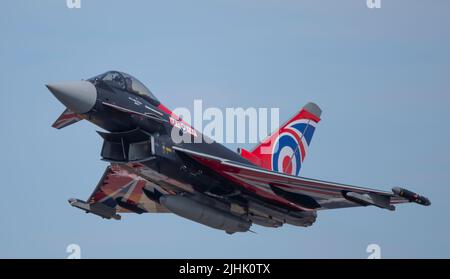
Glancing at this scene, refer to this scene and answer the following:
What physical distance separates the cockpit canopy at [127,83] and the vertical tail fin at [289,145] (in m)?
4.04

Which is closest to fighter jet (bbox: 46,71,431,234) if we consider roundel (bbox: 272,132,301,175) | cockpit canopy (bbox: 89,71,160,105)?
cockpit canopy (bbox: 89,71,160,105)

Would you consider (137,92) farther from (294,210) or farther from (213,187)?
(294,210)

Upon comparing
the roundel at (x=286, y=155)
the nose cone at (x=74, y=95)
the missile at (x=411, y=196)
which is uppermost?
the nose cone at (x=74, y=95)

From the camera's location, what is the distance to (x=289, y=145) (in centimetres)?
3575

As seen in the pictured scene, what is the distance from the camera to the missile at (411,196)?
2758cm

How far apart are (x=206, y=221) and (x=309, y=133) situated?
6.69 meters

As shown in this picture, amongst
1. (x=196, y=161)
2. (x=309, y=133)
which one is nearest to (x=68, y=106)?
(x=196, y=161)

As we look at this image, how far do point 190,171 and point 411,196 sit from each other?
679 centimetres

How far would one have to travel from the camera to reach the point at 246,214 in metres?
32.8

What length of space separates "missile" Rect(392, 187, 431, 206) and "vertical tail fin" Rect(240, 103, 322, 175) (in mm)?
7094

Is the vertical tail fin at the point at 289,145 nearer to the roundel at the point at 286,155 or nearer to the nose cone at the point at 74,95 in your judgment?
the roundel at the point at 286,155

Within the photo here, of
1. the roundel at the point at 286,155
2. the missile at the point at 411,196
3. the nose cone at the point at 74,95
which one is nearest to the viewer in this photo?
the missile at the point at 411,196

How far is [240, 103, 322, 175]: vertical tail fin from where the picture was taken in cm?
3467

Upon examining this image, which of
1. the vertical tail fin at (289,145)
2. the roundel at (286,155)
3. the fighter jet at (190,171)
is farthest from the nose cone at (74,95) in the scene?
the roundel at (286,155)
